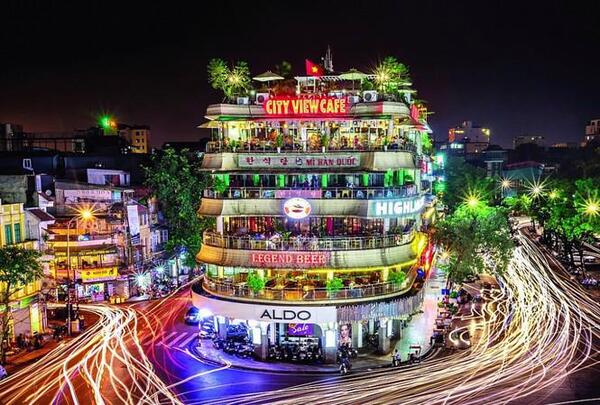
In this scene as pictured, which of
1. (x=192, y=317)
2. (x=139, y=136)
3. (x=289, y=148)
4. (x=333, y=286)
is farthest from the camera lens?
(x=139, y=136)

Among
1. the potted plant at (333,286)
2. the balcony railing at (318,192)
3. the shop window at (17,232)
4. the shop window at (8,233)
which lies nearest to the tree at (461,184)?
the balcony railing at (318,192)

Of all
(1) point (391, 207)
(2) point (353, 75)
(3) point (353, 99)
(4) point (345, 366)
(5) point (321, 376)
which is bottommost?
(5) point (321, 376)

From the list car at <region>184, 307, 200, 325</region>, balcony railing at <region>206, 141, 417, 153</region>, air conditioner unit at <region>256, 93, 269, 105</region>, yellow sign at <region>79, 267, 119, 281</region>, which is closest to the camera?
balcony railing at <region>206, 141, 417, 153</region>

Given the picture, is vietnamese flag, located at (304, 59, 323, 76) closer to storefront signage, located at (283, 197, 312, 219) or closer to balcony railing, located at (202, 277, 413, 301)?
storefront signage, located at (283, 197, 312, 219)

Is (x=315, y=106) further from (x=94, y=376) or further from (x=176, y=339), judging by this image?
(x=94, y=376)

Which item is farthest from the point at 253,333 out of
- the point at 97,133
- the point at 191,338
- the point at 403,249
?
the point at 97,133

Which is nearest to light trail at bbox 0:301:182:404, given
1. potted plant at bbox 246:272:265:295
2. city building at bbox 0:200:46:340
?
city building at bbox 0:200:46:340

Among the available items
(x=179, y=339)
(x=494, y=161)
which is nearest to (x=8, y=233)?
(x=179, y=339)
